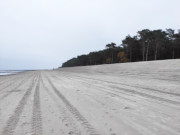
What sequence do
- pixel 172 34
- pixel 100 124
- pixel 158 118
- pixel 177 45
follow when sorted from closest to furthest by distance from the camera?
pixel 100 124
pixel 158 118
pixel 177 45
pixel 172 34

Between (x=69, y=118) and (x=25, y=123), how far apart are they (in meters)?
0.90

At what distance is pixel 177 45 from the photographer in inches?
2372

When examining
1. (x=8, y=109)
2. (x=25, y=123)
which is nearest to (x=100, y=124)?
(x=25, y=123)

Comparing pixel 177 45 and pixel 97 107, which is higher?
pixel 177 45

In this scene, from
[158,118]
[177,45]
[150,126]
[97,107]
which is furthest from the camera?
[177,45]

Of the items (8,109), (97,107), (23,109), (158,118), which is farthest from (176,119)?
(8,109)

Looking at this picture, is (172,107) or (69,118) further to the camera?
(172,107)

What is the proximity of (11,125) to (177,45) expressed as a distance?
63762 millimetres

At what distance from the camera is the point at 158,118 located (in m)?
3.96

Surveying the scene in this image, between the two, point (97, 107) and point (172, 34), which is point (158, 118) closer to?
point (97, 107)

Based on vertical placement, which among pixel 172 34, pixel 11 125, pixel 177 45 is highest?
pixel 172 34

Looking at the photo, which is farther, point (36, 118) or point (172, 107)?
point (172, 107)

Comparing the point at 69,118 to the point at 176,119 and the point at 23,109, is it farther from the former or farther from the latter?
the point at 176,119

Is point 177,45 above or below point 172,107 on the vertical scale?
above
